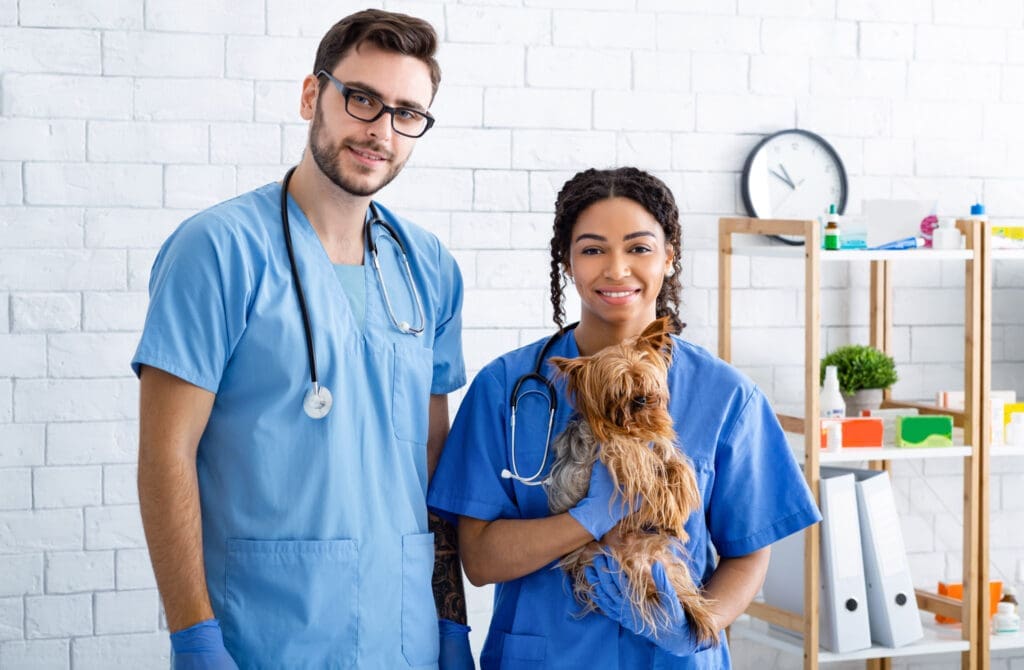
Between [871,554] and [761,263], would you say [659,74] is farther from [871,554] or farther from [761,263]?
[871,554]

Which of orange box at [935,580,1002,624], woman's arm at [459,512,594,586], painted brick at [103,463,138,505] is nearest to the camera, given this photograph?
woman's arm at [459,512,594,586]

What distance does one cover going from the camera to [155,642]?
3.06 meters

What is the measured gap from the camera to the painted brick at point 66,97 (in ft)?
9.53

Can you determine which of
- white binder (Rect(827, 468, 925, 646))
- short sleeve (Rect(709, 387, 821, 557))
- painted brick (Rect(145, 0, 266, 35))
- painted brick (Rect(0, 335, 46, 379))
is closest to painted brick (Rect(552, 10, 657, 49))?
painted brick (Rect(145, 0, 266, 35))

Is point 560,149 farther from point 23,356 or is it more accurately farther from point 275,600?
point 275,600

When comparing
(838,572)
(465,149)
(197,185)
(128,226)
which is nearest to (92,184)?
(128,226)

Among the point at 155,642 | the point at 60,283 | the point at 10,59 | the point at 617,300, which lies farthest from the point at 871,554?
the point at 10,59

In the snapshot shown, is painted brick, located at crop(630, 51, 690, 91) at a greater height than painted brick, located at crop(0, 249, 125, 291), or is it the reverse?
painted brick, located at crop(630, 51, 690, 91)

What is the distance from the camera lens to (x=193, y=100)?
3.01m

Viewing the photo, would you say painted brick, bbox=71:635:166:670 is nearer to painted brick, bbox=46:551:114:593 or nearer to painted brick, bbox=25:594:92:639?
painted brick, bbox=25:594:92:639

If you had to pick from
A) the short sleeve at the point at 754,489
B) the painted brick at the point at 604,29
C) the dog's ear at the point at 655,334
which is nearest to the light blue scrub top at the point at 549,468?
Result: the short sleeve at the point at 754,489

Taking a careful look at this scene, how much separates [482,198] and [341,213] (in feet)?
4.70

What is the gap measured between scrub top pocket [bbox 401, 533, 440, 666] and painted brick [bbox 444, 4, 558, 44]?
1.75 metres

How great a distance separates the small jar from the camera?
330cm
